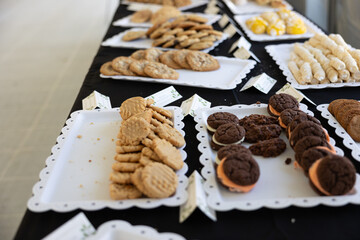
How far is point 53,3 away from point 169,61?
5.18m

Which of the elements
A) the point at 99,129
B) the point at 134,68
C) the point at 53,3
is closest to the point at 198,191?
the point at 99,129

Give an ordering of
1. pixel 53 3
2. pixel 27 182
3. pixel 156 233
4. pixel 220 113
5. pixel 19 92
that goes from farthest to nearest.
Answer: pixel 53 3
pixel 19 92
pixel 27 182
pixel 220 113
pixel 156 233

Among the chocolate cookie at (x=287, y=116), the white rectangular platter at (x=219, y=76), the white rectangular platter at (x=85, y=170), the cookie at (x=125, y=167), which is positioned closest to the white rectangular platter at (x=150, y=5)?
the white rectangular platter at (x=219, y=76)

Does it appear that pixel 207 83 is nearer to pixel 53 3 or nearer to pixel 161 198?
pixel 161 198

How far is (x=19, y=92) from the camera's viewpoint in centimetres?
372

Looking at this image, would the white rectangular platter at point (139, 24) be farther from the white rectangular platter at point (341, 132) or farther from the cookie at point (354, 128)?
the cookie at point (354, 128)

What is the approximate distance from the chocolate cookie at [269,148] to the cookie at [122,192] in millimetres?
483

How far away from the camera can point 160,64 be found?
6.93 feet

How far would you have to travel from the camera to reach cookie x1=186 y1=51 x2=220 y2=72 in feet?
6.98

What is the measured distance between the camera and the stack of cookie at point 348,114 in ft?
4.76

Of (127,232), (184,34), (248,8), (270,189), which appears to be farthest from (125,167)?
(248,8)

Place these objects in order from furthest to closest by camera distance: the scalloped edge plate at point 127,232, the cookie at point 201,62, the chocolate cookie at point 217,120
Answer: the cookie at point 201,62, the chocolate cookie at point 217,120, the scalloped edge plate at point 127,232

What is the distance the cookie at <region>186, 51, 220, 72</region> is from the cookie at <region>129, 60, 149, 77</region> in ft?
0.86

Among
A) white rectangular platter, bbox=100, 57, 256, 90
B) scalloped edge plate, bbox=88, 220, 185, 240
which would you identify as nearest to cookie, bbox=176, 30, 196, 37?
white rectangular platter, bbox=100, 57, 256, 90
